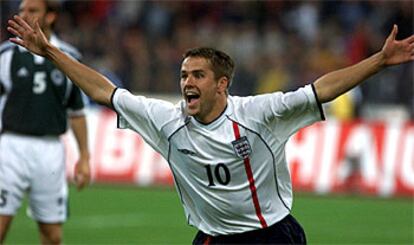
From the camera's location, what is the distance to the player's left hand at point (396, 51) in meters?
7.77

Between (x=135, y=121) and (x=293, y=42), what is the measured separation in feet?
47.1

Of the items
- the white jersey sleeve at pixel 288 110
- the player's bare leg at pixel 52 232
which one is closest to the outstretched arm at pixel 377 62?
the white jersey sleeve at pixel 288 110

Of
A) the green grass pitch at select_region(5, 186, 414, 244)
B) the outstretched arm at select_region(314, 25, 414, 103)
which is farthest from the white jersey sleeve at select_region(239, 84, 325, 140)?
the green grass pitch at select_region(5, 186, 414, 244)

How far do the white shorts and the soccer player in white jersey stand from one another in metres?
2.35

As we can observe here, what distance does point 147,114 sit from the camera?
848 cm

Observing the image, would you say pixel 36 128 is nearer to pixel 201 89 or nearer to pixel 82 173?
pixel 82 173

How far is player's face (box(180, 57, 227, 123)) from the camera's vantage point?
324 inches

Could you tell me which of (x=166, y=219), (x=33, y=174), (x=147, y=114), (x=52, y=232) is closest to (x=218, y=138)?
(x=147, y=114)

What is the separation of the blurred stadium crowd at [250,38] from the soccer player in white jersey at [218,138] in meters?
12.5

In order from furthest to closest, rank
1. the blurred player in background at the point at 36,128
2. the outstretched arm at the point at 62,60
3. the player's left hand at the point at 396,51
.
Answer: the blurred player in background at the point at 36,128
the outstretched arm at the point at 62,60
the player's left hand at the point at 396,51

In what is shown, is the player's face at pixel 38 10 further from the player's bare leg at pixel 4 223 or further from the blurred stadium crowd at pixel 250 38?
the blurred stadium crowd at pixel 250 38

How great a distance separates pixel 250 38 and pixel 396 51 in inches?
599

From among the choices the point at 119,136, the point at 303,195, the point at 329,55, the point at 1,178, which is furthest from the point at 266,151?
the point at 329,55

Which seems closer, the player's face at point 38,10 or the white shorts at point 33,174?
the player's face at point 38,10
